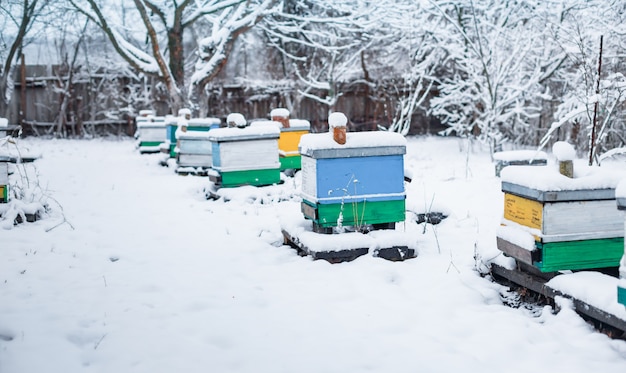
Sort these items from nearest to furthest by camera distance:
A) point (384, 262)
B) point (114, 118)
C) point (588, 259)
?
point (588, 259), point (384, 262), point (114, 118)

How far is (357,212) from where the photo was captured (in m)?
5.18

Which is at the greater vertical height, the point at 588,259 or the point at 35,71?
the point at 35,71

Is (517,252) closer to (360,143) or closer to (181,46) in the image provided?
(360,143)

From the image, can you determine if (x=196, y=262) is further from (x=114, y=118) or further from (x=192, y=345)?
(x=114, y=118)

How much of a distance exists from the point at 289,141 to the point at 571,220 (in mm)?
5974

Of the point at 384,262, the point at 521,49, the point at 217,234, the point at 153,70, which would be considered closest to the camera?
the point at 384,262

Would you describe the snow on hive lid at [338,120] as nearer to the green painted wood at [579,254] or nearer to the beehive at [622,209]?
the green painted wood at [579,254]

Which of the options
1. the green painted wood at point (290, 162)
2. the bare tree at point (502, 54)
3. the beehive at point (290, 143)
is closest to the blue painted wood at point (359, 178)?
the beehive at point (290, 143)

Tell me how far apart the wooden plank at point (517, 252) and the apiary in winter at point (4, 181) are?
507cm

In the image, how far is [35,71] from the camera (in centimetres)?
2058

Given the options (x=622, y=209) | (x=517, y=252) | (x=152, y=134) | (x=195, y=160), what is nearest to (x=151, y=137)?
(x=152, y=134)

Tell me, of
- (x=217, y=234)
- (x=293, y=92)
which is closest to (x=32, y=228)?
(x=217, y=234)

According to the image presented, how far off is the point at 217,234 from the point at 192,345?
2856 mm

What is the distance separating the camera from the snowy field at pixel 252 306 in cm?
316
